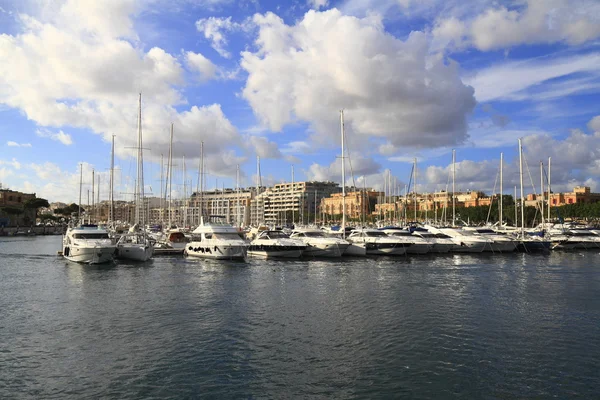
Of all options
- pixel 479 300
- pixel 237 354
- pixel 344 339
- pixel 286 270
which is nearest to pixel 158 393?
pixel 237 354

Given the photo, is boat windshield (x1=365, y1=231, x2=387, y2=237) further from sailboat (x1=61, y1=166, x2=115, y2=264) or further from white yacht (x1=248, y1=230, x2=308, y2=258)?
sailboat (x1=61, y1=166, x2=115, y2=264)

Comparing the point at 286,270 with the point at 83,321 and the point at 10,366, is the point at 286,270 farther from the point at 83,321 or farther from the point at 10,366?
the point at 10,366

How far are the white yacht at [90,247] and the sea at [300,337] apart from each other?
26.1 ft

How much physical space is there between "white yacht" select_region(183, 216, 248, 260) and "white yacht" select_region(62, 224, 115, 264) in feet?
32.1

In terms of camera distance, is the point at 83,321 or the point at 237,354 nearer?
the point at 237,354

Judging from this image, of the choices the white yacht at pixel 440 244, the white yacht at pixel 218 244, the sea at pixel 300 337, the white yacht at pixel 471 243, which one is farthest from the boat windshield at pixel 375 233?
the sea at pixel 300 337

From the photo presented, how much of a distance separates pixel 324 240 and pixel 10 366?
44.1m

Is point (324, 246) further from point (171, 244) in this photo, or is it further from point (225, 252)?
point (171, 244)

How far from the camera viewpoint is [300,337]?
21531mm

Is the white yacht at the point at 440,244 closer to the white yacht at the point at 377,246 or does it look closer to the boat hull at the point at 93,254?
the white yacht at the point at 377,246

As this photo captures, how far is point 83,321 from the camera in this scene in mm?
24562

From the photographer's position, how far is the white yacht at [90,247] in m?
48.8

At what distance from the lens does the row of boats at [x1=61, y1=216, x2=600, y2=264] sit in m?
52.2

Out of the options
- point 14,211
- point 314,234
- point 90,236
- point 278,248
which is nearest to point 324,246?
point 314,234
